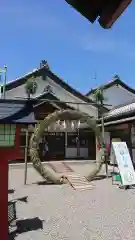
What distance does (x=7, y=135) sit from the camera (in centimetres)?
444

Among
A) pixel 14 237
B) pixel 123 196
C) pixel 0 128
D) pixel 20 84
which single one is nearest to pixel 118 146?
pixel 123 196

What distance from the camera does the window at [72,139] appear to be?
23531 mm

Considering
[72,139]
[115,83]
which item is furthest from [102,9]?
[115,83]

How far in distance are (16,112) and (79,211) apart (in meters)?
3.90

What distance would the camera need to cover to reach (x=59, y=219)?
648 centimetres

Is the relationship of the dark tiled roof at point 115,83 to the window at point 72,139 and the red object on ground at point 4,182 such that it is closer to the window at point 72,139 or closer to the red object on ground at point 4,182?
the window at point 72,139

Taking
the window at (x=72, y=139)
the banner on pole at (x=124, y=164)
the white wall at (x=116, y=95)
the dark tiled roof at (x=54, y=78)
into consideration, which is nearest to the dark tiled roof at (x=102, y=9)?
the banner on pole at (x=124, y=164)

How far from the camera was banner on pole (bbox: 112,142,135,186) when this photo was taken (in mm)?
10372

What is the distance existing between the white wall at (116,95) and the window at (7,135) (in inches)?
1036

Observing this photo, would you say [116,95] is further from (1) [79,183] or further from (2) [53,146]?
(1) [79,183]

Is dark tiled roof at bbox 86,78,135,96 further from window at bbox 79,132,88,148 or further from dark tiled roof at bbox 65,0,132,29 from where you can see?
dark tiled roof at bbox 65,0,132,29

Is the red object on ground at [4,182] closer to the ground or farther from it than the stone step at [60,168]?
farther from it

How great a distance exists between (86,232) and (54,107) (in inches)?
646

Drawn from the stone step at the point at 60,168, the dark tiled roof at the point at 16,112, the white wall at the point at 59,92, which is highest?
the white wall at the point at 59,92
